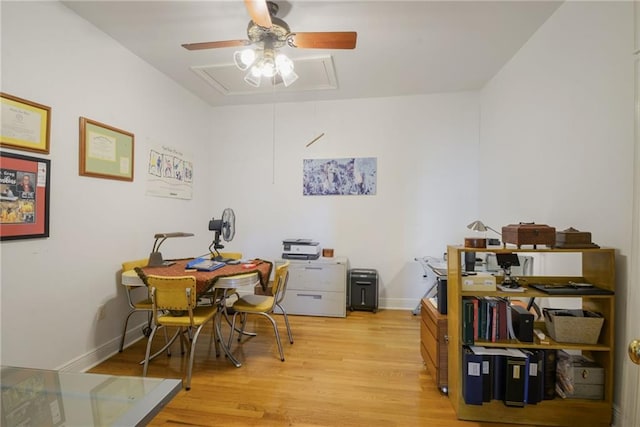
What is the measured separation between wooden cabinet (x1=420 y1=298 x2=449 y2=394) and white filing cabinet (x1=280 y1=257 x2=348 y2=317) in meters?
1.32

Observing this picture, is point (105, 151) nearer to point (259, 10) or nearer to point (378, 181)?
→ point (259, 10)

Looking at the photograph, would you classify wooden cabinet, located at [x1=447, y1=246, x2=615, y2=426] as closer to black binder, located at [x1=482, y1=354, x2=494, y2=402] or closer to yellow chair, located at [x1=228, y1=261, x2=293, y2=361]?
black binder, located at [x1=482, y1=354, x2=494, y2=402]

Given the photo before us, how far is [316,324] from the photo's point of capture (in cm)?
312

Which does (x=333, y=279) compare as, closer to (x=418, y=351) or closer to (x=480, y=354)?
(x=418, y=351)

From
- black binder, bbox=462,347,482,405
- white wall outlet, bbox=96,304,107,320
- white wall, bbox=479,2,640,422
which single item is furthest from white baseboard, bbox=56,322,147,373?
white wall, bbox=479,2,640,422

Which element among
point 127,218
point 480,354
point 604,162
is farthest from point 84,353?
point 604,162

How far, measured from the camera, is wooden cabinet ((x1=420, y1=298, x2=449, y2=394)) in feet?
6.26

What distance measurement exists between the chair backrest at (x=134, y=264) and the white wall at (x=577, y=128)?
11.3 ft

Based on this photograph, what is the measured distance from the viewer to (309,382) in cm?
202

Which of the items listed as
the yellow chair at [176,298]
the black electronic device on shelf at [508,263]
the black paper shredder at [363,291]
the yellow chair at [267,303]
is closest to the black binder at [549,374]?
the black electronic device on shelf at [508,263]

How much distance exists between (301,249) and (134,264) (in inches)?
69.9

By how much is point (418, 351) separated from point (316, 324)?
1124mm

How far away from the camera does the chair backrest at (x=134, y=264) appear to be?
242cm

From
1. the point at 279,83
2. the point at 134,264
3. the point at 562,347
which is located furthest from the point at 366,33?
the point at 134,264
